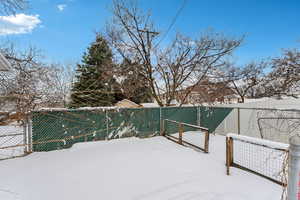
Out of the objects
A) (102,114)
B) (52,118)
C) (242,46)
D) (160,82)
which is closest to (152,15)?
(160,82)

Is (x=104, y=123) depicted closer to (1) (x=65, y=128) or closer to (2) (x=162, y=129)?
(1) (x=65, y=128)

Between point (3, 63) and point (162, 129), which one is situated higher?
point (3, 63)

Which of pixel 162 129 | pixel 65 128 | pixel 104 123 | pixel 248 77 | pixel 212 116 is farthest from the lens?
pixel 248 77

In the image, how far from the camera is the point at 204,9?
804cm

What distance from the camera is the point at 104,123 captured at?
6270 millimetres

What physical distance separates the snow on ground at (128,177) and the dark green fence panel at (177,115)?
7.44 ft

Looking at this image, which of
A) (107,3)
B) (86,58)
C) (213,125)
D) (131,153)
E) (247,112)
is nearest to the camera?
(131,153)

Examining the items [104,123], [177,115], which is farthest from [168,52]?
[104,123]

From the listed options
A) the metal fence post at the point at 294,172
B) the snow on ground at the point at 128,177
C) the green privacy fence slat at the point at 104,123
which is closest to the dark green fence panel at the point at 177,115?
the green privacy fence slat at the point at 104,123

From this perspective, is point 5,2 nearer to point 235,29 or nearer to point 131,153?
point 131,153

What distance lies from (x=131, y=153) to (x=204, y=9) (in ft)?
24.1

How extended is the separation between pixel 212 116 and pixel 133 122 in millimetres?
3762

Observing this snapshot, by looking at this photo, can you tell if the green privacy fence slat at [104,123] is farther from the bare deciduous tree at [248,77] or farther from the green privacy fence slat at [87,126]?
the bare deciduous tree at [248,77]

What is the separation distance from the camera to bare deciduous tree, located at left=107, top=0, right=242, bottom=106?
9633mm
